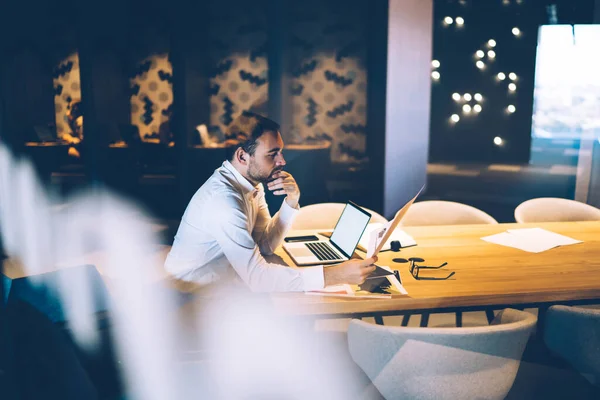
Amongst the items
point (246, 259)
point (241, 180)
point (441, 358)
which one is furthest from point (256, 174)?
point (441, 358)

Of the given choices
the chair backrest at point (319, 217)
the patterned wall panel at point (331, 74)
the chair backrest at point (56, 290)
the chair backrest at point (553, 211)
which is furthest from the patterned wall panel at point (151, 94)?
the chair backrest at point (56, 290)

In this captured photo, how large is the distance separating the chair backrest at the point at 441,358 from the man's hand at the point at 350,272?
230mm

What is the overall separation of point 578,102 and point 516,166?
2.98 meters

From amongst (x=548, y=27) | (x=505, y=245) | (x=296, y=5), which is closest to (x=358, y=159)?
(x=296, y=5)

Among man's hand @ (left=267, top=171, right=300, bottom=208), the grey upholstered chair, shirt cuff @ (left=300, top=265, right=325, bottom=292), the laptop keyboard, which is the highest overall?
man's hand @ (left=267, top=171, right=300, bottom=208)

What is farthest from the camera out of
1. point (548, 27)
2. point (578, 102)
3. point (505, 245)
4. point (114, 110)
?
point (114, 110)

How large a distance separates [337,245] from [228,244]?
63 cm

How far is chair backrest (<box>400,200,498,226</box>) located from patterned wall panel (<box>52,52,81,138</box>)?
284 inches

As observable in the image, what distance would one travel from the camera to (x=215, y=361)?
1.90 m

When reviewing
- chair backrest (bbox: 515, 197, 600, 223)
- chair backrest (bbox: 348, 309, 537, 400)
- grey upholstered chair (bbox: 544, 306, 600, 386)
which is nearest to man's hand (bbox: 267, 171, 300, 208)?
chair backrest (bbox: 348, 309, 537, 400)

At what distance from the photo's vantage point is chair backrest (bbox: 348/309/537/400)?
158 cm

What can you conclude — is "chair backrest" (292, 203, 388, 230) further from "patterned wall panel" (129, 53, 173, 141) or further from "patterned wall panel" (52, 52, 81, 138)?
"patterned wall panel" (52, 52, 81, 138)

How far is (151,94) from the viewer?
8711mm

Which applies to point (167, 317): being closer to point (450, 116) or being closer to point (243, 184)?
point (243, 184)
